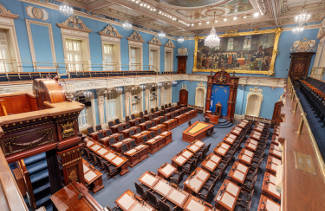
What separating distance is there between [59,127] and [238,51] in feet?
52.4

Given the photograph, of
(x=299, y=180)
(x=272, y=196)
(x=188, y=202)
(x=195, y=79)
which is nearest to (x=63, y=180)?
(x=188, y=202)

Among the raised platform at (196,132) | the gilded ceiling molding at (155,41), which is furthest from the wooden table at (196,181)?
the gilded ceiling molding at (155,41)

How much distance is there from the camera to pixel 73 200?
3055 mm

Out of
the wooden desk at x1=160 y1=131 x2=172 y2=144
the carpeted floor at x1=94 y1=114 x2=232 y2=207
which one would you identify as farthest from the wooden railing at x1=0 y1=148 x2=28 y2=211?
the wooden desk at x1=160 y1=131 x2=172 y2=144

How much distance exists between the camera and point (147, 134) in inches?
385

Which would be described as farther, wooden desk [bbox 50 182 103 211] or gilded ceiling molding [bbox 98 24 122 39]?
gilded ceiling molding [bbox 98 24 122 39]

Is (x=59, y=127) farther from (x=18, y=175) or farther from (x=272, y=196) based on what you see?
→ (x=272, y=196)

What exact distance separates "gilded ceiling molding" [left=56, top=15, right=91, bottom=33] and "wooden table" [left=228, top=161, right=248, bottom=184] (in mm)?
11554

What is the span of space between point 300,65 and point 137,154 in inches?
551

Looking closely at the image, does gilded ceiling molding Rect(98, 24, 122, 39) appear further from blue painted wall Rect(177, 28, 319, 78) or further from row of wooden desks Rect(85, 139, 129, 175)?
blue painted wall Rect(177, 28, 319, 78)

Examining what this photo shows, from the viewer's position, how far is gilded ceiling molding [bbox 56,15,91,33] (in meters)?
9.13

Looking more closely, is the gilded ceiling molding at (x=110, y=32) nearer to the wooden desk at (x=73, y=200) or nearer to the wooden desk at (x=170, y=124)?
the wooden desk at (x=170, y=124)

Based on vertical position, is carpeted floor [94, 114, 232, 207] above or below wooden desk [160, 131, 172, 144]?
below

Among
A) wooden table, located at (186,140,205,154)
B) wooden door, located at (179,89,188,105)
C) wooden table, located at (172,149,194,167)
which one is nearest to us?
wooden table, located at (172,149,194,167)
